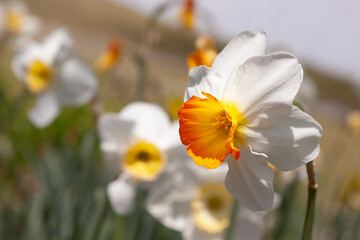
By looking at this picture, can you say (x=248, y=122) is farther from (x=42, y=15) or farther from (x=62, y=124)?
(x=42, y=15)

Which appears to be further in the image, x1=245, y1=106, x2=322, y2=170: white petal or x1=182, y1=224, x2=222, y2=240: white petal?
x1=182, y1=224, x2=222, y2=240: white petal

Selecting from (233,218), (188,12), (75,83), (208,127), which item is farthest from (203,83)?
(75,83)

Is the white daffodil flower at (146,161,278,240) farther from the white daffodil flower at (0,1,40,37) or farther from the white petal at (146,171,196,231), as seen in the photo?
the white daffodil flower at (0,1,40,37)

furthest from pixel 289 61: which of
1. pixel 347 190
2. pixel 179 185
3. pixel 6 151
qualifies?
pixel 6 151

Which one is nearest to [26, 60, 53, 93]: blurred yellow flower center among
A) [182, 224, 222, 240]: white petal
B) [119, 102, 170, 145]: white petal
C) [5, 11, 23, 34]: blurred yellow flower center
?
[119, 102, 170, 145]: white petal

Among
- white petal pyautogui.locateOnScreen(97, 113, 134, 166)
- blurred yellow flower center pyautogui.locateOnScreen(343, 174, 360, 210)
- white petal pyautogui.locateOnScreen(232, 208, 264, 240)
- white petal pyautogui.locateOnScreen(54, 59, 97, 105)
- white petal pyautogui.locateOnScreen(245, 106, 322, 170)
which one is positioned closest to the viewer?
white petal pyautogui.locateOnScreen(245, 106, 322, 170)
